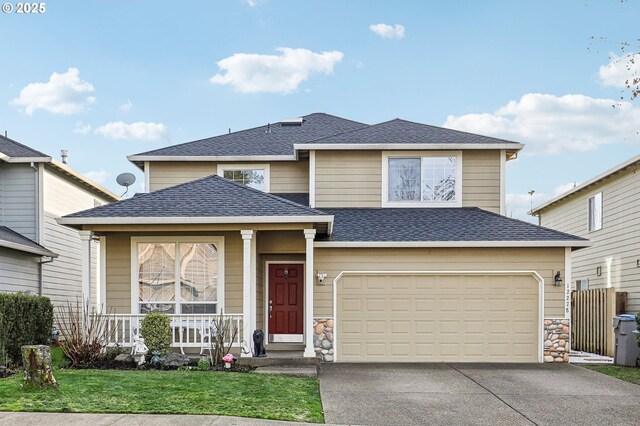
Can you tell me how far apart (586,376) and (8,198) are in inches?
552

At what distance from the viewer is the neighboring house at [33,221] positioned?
49.9ft

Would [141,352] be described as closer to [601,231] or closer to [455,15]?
[455,15]

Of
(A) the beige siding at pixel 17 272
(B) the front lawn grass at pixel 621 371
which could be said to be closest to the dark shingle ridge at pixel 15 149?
(A) the beige siding at pixel 17 272

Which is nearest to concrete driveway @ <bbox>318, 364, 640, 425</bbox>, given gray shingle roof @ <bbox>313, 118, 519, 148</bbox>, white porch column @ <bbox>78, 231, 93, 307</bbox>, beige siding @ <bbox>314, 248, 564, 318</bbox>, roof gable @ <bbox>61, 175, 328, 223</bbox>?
beige siding @ <bbox>314, 248, 564, 318</bbox>

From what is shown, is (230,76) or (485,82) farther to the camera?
(230,76)

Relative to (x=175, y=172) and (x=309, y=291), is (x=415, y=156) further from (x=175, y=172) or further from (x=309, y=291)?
(x=175, y=172)

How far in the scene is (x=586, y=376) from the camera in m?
11.4

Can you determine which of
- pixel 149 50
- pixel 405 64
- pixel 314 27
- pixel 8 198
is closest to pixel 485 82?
pixel 405 64

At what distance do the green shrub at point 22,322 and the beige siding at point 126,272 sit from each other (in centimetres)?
127

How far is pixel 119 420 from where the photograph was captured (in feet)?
23.4

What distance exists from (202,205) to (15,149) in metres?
7.60

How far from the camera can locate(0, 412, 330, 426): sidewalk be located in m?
6.98

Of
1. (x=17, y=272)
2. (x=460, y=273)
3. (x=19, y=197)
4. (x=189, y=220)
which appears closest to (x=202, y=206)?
(x=189, y=220)

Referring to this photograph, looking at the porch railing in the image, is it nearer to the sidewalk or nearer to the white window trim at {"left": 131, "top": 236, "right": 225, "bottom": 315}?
the white window trim at {"left": 131, "top": 236, "right": 225, "bottom": 315}
